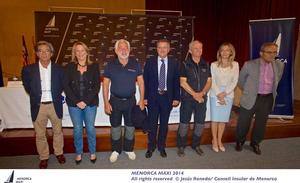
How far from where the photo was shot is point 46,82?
2332 mm

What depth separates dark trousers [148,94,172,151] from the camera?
2.53 m

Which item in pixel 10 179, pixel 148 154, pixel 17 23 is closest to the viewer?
pixel 10 179

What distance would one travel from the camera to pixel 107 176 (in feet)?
5.32

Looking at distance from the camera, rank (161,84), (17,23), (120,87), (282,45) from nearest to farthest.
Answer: (120,87)
(161,84)
(282,45)
(17,23)

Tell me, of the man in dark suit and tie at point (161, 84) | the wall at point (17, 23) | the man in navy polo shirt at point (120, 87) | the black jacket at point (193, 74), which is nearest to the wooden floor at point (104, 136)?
the man in navy polo shirt at point (120, 87)

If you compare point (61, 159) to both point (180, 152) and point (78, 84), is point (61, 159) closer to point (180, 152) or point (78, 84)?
point (78, 84)

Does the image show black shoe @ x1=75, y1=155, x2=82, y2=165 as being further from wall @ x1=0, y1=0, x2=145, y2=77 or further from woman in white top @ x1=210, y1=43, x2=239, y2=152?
wall @ x1=0, y1=0, x2=145, y2=77

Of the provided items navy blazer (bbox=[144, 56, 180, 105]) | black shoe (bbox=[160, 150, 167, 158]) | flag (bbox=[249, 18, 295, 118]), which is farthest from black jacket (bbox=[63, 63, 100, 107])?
flag (bbox=[249, 18, 295, 118])

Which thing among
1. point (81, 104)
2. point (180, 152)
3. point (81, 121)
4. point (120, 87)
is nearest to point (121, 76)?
point (120, 87)

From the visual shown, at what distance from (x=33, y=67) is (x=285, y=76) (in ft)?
10.2

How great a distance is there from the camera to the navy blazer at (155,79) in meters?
2.49

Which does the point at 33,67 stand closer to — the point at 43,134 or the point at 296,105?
the point at 43,134

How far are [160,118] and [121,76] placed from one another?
598mm

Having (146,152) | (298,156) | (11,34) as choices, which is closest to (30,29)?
(11,34)
